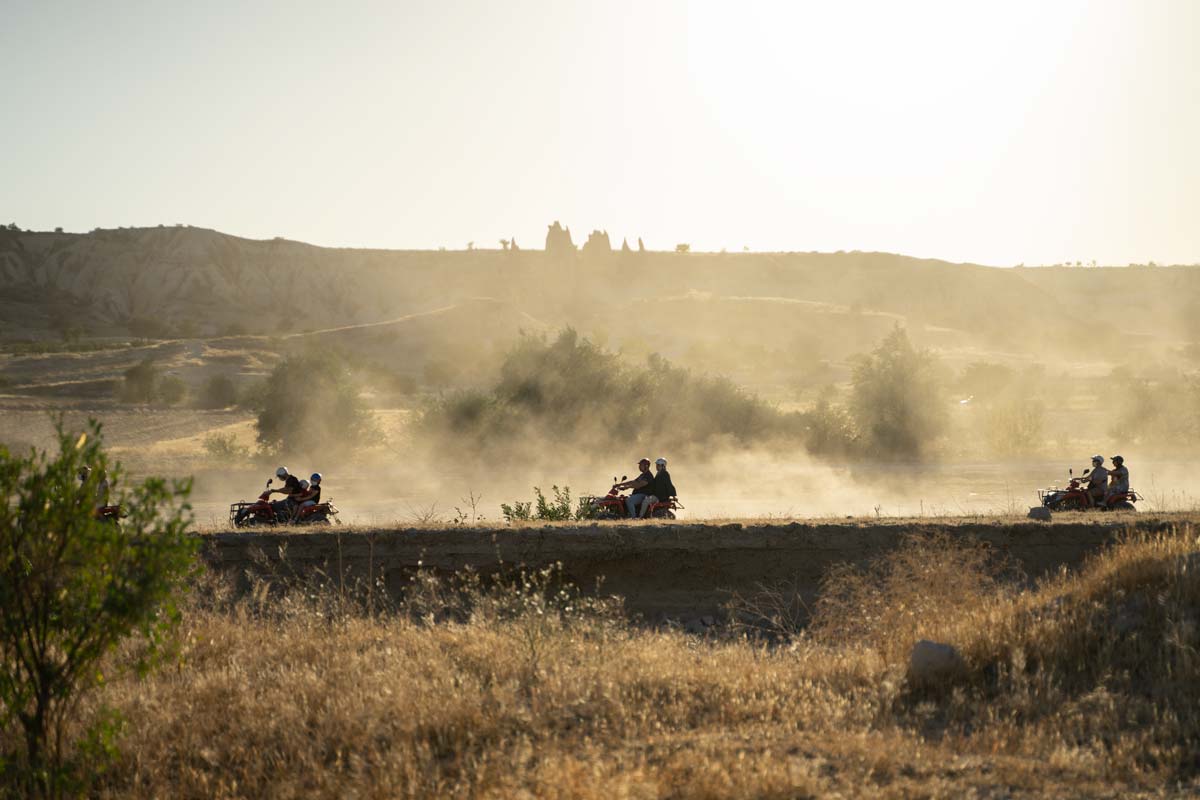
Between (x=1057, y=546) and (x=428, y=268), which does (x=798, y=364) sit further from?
(x=428, y=268)

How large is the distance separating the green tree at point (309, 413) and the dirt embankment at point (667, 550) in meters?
23.4

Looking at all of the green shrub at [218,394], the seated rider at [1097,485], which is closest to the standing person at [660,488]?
the seated rider at [1097,485]

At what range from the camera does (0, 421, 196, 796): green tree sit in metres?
6.17

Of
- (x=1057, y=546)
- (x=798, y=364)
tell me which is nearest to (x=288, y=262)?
(x=798, y=364)

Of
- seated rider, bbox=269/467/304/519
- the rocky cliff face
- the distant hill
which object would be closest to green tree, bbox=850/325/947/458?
seated rider, bbox=269/467/304/519

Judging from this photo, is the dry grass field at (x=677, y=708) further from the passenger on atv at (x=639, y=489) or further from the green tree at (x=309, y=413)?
the green tree at (x=309, y=413)

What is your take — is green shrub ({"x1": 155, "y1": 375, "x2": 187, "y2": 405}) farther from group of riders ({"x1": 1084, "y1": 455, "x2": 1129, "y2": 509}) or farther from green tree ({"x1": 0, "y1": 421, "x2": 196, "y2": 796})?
green tree ({"x1": 0, "y1": 421, "x2": 196, "y2": 796})

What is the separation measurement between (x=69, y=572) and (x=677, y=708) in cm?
444

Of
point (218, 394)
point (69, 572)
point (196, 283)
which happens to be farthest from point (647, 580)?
point (196, 283)

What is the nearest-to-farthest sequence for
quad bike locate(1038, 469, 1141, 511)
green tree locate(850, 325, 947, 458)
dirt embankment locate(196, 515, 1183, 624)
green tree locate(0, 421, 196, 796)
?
green tree locate(0, 421, 196, 796), dirt embankment locate(196, 515, 1183, 624), quad bike locate(1038, 469, 1141, 511), green tree locate(850, 325, 947, 458)

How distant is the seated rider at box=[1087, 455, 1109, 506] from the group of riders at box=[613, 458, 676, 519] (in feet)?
25.2

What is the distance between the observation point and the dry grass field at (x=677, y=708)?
651 centimetres

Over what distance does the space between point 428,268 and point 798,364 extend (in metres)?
72.5

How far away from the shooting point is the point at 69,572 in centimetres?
657
